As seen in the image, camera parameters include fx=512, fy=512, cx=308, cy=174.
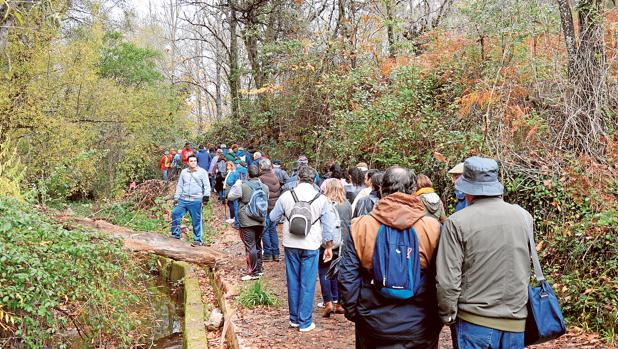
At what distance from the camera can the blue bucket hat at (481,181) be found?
341 centimetres

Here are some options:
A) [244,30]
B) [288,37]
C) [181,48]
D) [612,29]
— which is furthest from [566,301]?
[181,48]

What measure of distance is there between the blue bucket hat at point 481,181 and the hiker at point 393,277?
35cm

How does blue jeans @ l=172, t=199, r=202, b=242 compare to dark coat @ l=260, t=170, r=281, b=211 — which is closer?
dark coat @ l=260, t=170, r=281, b=211

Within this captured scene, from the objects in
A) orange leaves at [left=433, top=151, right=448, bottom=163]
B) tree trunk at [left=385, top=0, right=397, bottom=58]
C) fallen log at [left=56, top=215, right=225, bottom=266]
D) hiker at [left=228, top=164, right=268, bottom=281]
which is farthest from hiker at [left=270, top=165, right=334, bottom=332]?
tree trunk at [left=385, top=0, right=397, bottom=58]

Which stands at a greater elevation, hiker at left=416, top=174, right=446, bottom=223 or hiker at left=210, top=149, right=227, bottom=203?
hiker at left=210, top=149, right=227, bottom=203

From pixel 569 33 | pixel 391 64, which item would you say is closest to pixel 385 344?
pixel 569 33

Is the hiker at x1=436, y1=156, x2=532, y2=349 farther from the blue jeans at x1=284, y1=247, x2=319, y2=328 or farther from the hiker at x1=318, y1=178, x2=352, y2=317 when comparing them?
the hiker at x1=318, y1=178, x2=352, y2=317

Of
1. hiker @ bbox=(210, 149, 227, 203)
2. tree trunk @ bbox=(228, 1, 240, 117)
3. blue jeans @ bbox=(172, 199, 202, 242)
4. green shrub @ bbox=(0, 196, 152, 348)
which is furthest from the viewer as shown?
tree trunk @ bbox=(228, 1, 240, 117)

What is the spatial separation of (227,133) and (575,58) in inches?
748

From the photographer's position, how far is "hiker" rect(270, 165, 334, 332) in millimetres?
6094

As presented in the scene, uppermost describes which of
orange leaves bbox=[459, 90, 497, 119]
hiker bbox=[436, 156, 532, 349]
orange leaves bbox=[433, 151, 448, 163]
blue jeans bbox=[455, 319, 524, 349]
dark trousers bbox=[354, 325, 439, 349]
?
orange leaves bbox=[459, 90, 497, 119]

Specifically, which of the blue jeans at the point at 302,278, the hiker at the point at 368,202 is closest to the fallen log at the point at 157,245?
the blue jeans at the point at 302,278

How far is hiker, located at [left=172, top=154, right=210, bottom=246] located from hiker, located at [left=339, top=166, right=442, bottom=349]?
23.9 feet

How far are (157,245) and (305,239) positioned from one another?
10.3 ft
